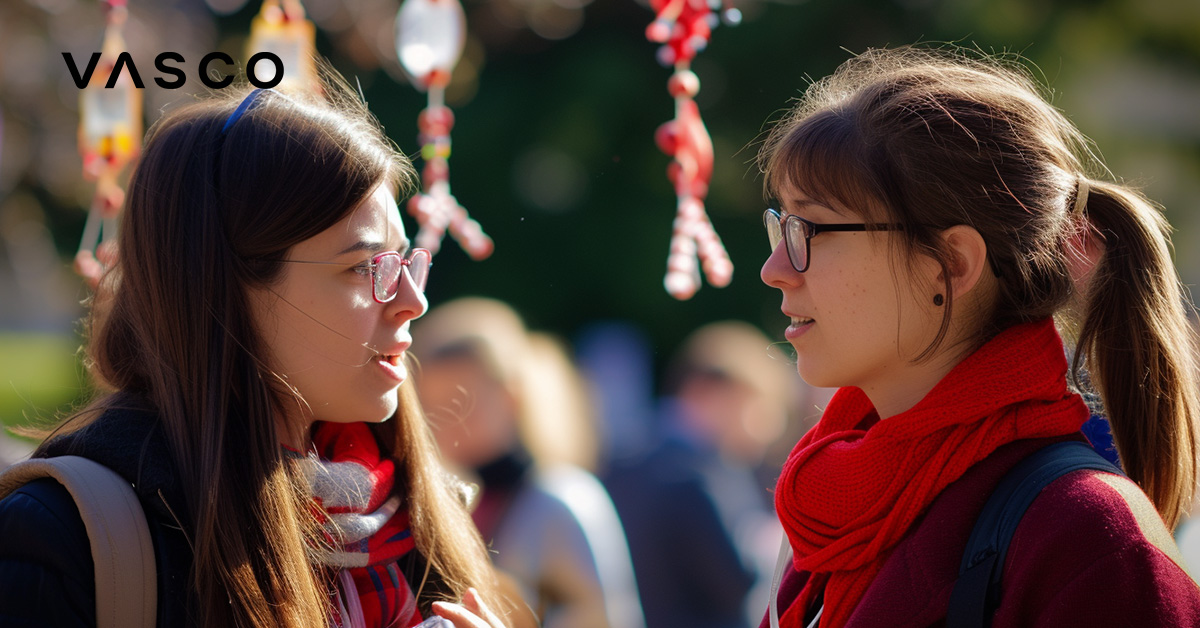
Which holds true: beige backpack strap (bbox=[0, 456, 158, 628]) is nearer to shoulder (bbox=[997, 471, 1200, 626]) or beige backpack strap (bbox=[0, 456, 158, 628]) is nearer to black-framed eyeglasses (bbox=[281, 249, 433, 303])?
black-framed eyeglasses (bbox=[281, 249, 433, 303])

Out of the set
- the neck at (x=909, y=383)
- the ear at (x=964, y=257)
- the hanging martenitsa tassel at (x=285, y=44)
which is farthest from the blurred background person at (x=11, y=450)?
the ear at (x=964, y=257)

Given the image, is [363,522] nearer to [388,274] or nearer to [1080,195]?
[388,274]

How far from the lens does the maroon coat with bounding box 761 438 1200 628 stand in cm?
134

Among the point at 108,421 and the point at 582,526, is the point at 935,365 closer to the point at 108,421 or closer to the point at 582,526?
the point at 108,421

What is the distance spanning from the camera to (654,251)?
7.15m

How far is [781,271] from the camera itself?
1764mm

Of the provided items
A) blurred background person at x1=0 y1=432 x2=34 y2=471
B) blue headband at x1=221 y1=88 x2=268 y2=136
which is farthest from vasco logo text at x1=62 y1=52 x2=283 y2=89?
blurred background person at x1=0 y1=432 x2=34 y2=471

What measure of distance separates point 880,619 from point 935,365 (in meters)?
0.47

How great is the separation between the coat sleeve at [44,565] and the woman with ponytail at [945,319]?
121 centimetres

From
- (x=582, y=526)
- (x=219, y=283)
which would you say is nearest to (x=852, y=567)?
(x=219, y=283)

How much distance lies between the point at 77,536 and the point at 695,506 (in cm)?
241

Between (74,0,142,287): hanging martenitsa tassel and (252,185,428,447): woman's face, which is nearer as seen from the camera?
(252,185,428,447): woman's face

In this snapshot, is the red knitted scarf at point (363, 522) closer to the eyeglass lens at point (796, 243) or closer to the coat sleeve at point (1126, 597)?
the eyeglass lens at point (796, 243)

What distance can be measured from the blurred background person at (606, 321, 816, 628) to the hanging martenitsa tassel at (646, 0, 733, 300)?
1.38m
